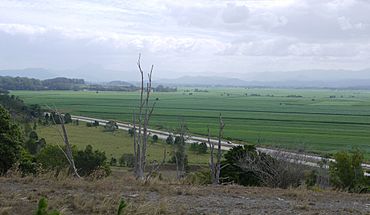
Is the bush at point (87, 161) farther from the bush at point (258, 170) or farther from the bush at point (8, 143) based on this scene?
the bush at point (258, 170)

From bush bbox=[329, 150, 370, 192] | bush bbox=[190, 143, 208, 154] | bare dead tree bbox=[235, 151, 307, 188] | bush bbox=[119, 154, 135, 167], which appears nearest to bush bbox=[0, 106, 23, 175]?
bare dead tree bbox=[235, 151, 307, 188]

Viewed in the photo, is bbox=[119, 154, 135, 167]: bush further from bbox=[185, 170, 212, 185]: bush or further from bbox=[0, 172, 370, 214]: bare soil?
bbox=[0, 172, 370, 214]: bare soil

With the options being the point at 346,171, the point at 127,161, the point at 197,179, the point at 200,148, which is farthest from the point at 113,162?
the point at 197,179

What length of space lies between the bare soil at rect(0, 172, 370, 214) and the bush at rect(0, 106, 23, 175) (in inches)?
434

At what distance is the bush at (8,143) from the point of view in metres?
20.0

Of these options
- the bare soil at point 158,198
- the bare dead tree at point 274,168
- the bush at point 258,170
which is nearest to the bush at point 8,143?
the bush at point 258,170

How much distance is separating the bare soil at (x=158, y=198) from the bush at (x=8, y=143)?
1102 cm

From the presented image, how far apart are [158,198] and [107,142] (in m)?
44.4

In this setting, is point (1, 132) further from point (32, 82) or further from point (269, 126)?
point (32, 82)

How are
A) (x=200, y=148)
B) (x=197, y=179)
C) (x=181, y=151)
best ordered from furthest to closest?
1. (x=200, y=148)
2. (x=181, y=151)
3. (x=197, y=179)

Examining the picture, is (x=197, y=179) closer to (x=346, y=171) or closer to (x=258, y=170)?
(x=258, y=170)

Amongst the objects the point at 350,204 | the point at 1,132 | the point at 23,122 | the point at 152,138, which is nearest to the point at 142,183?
the point at 350,204

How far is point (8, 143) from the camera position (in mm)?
20469

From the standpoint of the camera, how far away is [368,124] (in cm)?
7962
